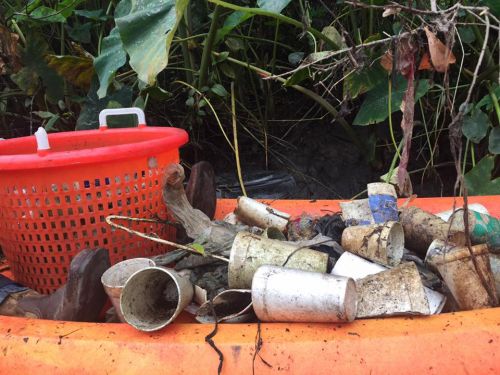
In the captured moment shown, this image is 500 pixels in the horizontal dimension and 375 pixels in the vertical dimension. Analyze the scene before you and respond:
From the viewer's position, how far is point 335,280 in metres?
0.71

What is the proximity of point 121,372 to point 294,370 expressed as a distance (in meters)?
0.23

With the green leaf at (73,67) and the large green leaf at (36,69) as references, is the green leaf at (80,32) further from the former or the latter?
the green leaf at (73,67)

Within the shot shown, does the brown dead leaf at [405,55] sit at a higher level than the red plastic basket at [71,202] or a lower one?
higher

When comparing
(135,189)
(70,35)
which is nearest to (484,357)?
(135,189)

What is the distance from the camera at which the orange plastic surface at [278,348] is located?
665mm

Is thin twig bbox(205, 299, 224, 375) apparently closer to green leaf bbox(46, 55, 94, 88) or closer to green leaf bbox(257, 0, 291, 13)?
green leaf bbox(257, 0, 291, 13)

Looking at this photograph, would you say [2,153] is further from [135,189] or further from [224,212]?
[224,212]

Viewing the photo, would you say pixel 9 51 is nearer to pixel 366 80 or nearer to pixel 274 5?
pixel 274 5

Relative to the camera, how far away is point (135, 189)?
0.97 metres

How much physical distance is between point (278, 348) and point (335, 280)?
118mm

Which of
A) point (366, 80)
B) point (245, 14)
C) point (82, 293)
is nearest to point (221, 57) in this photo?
point (245, 14)

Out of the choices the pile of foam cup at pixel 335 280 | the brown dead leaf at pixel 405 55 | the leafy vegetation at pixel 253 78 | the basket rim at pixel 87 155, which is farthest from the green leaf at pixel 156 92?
the brown dead leaf at pixel 405 55

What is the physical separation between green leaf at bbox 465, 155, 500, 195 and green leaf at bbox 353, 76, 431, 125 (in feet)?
0.82

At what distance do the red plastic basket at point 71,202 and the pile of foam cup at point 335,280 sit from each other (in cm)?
12
